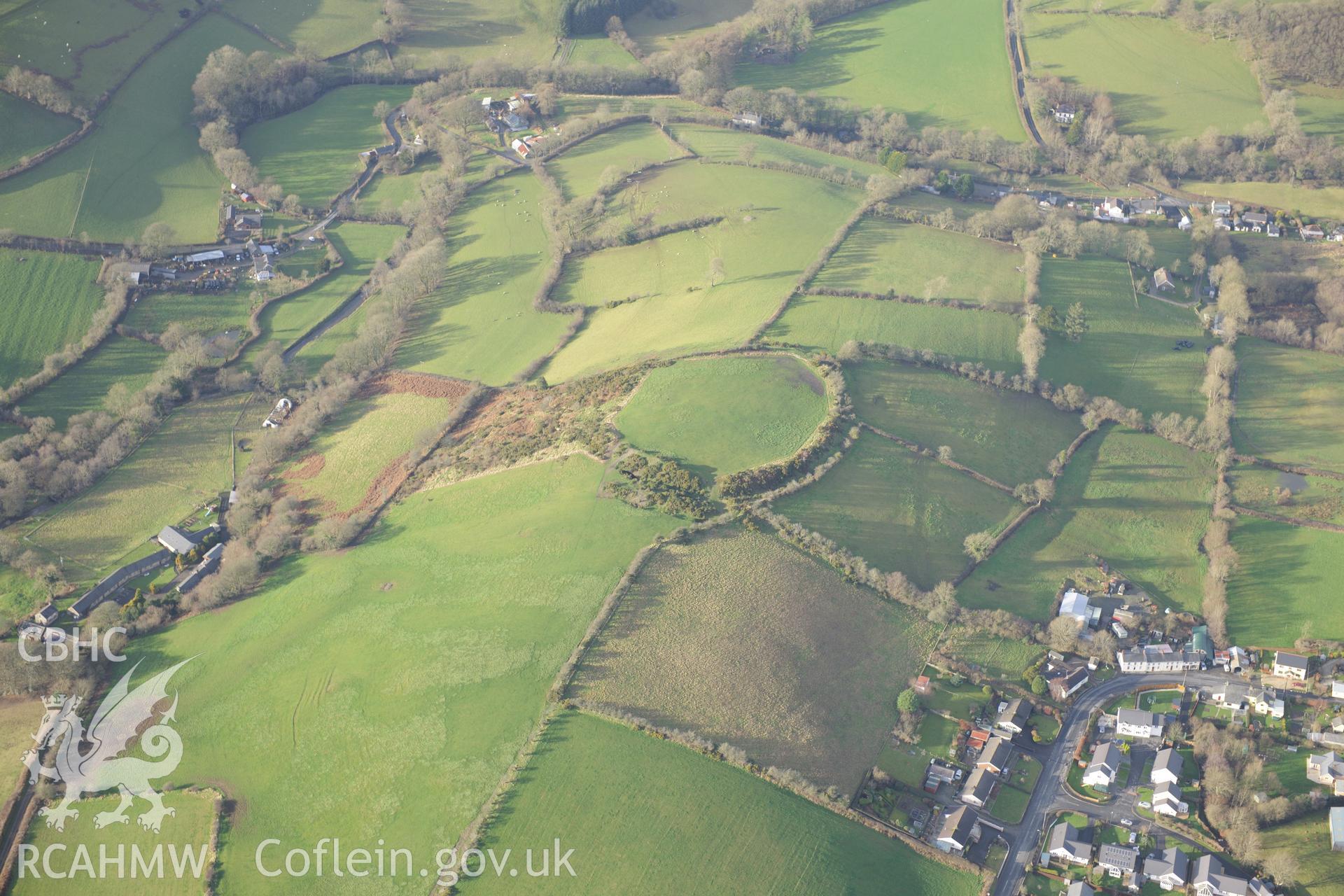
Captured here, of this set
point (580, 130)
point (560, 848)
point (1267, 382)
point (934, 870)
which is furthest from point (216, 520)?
point (1267, 382)

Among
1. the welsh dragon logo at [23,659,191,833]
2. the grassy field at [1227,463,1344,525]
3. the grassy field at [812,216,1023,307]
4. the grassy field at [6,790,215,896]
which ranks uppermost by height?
the grassy field at [812,216,1023,307]

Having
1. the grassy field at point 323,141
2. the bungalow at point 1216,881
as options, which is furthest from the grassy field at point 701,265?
the bungalow at point 1216,881

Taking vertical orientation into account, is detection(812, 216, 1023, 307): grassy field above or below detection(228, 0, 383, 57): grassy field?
below

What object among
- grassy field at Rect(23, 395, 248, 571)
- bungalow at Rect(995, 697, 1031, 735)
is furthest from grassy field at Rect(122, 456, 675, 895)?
bungalow at Rect(995, 697, 1031, 735)

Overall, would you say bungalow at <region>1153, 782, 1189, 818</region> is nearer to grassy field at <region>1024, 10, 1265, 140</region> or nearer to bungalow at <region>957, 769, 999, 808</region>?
bungalow at <region>957, 769, 999, 808</region>

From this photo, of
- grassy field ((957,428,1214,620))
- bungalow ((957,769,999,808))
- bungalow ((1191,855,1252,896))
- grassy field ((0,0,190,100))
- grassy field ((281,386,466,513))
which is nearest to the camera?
bungalow ((1191,855,1252,896))

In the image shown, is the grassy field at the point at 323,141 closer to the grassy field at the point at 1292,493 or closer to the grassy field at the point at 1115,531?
the grassy field at the point at 1115,531

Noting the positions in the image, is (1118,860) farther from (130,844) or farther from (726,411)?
(130,844)
